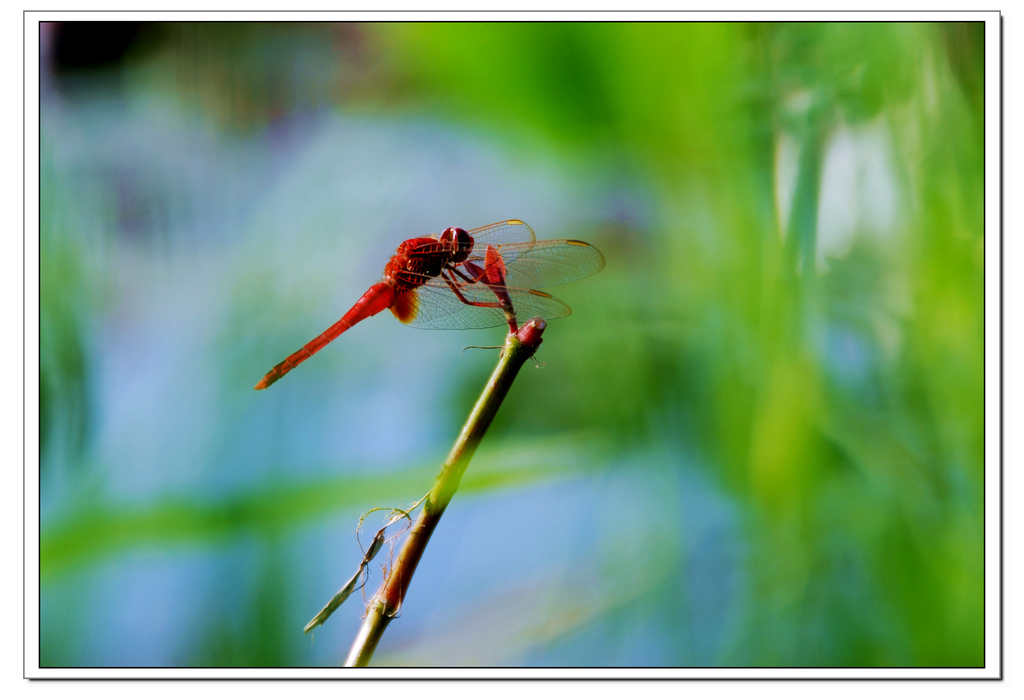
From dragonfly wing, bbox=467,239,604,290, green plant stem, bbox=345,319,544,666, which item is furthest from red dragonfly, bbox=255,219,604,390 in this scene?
green plant stem, bbox=345,319,544,666

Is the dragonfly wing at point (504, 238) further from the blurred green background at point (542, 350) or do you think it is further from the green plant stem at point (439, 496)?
the green plant stem at point (439, 496)

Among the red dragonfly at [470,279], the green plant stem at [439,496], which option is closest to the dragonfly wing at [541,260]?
the red dragonfly at [470,279]

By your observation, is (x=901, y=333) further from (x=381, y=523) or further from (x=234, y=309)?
(x=234, y=309)

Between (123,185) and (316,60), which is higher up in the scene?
(316,60)
